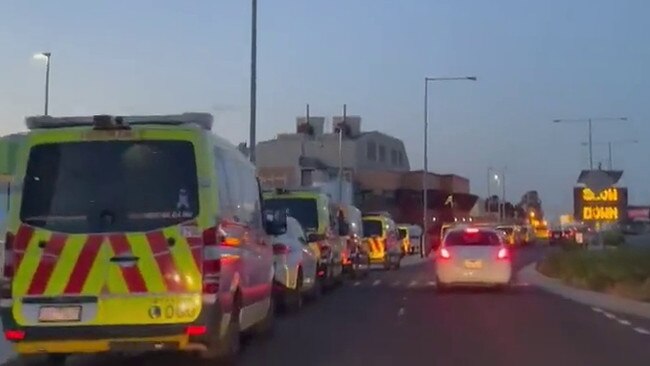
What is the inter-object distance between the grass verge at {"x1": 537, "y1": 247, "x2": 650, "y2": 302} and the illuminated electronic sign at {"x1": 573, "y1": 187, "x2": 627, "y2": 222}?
9167mm

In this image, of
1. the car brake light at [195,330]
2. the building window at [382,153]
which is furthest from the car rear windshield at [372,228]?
the building window at [382,153]

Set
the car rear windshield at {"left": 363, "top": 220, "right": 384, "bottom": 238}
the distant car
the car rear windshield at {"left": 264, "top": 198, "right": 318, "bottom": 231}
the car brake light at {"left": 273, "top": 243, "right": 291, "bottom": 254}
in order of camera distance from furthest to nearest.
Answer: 1. the distant car
2. the car rear windshield at {"left": 363, "top": 220, "right": 384, "bottom": 238}
3. the car rear windshield at {"left": 264, "top": 198, "right": 318, "bottom": 231}
4. the car brake light at {"left": 273, "top": 243, "right": 291, "bottom": 254}

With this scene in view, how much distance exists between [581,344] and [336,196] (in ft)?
116

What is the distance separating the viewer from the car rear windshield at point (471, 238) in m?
32.0

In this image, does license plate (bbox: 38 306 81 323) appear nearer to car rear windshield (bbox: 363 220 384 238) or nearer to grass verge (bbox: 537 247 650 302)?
grass verge (bbox: 537 247 650 302)

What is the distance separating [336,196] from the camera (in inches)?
2119

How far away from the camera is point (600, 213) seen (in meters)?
51.7

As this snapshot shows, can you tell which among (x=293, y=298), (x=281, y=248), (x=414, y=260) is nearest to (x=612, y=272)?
(x=293, y=298)

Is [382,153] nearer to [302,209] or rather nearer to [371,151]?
[371,151]

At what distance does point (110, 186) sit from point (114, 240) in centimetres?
62

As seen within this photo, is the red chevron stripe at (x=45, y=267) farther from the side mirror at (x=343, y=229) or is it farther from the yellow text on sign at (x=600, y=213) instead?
the yellow text on sign at (x=600, y=213)

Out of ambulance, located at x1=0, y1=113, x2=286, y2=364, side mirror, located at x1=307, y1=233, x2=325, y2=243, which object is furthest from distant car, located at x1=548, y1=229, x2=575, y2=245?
ambulance, located at x1=0, y1=113, x2=286, y2=364

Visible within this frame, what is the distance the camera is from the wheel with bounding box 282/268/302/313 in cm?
2477

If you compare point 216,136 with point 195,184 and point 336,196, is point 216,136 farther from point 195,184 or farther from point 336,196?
point 336,196
